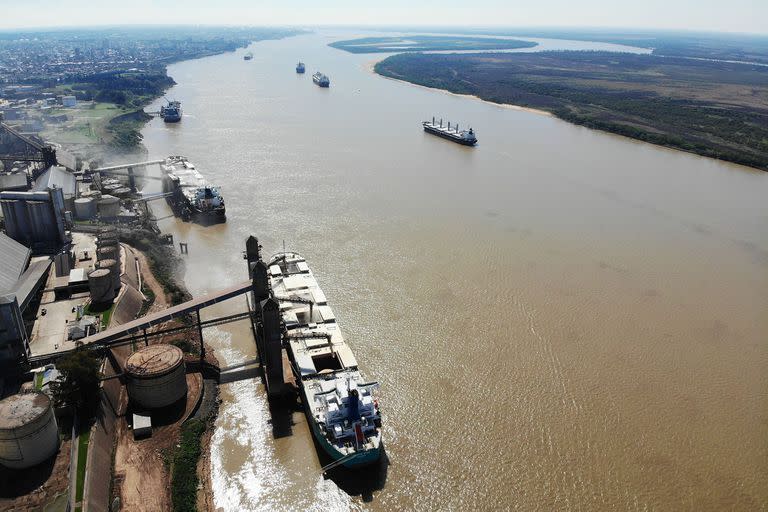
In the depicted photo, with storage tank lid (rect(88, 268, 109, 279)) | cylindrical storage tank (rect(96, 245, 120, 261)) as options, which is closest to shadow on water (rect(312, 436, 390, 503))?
storage tank lid (rect(88, 268, 109, 279))

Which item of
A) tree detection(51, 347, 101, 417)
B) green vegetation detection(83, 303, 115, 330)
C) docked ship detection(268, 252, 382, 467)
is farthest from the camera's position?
green vegetation detection(83, 303, 115, 330)

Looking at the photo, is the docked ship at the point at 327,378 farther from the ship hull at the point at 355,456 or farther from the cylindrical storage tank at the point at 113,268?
the cylindrical storage tank at the point at 113,268

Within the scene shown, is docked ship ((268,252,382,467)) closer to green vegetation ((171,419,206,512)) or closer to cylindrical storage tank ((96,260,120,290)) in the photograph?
green vegetation ((171,419,206,512))

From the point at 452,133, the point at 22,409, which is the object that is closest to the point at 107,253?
the point at 22,409

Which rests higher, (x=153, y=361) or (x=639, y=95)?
(x=639, y=95)

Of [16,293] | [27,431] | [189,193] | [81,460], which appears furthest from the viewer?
[189,193]

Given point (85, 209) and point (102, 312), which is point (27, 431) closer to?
point (102, 312)
